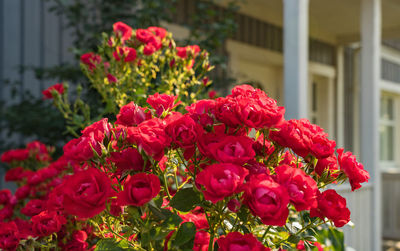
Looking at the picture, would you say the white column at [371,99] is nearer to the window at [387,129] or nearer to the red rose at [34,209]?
the red rose at [34,209]

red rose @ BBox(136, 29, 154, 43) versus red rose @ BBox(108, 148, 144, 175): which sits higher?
red rose @ BBox(136, 29, 154, 43)

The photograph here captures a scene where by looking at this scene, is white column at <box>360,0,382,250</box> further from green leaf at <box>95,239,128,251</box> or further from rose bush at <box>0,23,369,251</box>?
green leaf at <box>95,239,128,251</box>

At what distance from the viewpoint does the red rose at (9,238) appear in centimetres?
97

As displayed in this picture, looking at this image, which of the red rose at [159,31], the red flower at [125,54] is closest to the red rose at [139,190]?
the red flower at [125,54]

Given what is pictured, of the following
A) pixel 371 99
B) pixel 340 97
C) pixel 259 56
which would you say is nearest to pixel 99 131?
pixel 371 99

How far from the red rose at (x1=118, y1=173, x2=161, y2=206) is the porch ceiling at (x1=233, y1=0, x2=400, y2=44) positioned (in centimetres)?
331

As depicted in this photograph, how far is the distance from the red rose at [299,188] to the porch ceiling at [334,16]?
3.26 metres

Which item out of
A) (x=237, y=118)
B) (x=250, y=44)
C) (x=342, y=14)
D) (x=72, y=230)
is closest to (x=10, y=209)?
(x=72, y=230)

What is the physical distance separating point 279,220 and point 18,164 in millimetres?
1638

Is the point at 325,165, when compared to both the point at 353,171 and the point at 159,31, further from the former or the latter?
the point at 159,31

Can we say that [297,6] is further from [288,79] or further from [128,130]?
[128,130]

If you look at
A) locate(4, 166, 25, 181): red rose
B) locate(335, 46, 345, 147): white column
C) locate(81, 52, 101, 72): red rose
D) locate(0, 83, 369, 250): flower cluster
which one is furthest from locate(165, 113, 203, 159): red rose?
locate(335, 46, 345, 147): white column

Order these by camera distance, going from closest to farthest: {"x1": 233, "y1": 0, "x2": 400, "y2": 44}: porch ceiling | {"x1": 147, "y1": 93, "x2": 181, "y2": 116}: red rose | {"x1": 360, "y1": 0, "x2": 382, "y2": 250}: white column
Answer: {"x1": 147, "y1": 93, "x2": 181, "y2": 116}: red rose, {"x1": 360, "y1": 0, "x2": 382, "y2": 250}: white column, {"x1": 233, "y1": 0, "x2": 400, "y2": 44}: porch ceiling

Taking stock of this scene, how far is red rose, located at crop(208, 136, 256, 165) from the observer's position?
27.2 inches
